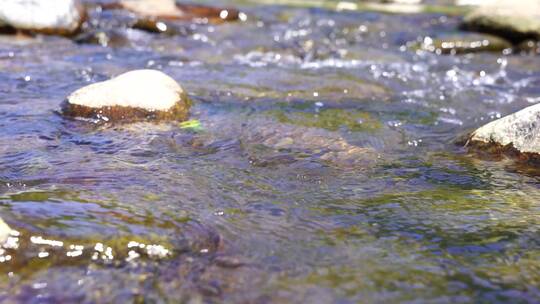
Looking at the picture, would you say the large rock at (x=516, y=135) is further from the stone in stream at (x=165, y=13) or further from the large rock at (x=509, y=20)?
the large rock at (x=509, y=20)

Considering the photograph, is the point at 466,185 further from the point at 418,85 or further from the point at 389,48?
the point at 389,48

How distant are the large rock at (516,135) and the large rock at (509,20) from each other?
21.5 ft

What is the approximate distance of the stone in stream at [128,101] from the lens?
4715 mm

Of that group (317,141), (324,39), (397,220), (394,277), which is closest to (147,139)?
(317,141)

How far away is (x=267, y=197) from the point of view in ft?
10.6

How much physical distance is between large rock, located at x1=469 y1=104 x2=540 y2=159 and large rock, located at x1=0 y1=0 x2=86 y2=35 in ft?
20.4

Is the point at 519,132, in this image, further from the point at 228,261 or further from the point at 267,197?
the point at 228,261

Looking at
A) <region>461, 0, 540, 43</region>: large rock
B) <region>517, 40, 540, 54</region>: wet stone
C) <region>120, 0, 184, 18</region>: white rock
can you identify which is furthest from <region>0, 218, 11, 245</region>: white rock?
<region>461, 0, 540, 43</region>: large rock

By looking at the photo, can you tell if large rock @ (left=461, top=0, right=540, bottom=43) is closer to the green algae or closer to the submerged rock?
the submerged rock

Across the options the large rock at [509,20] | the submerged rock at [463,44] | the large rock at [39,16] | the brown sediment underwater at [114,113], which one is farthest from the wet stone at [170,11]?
the brown sediment underwater at [114,113]

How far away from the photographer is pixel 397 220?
2947 mm

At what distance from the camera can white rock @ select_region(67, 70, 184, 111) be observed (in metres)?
4.73

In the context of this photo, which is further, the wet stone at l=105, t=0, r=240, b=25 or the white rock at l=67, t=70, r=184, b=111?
the wet stone at l=105, t=0, r=240, b=25

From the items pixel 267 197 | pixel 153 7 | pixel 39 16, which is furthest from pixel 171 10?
pixel 267 197
